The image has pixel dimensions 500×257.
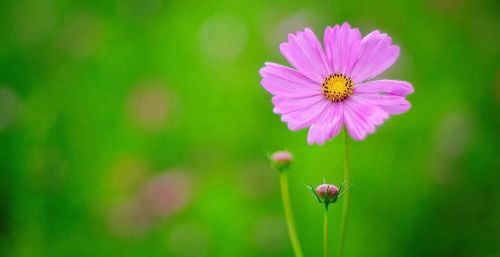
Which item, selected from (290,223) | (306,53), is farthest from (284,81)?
(290,223)

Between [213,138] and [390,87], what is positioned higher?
[213,138]

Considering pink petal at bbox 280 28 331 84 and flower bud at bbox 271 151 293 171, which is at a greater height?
pink petal at bbox 280 28 331 84

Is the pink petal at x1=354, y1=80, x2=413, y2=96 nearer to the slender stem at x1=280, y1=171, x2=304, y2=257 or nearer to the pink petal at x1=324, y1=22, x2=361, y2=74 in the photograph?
the pink petal at x1=324, y1=22, x2=361, y2=74

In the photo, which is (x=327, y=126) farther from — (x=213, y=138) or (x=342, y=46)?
(x=213, y=138)

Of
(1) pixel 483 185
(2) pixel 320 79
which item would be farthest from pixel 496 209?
(2) pixel 320 79

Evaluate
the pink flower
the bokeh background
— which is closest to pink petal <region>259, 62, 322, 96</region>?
the pink flower

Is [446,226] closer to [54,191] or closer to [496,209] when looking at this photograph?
[496,209]

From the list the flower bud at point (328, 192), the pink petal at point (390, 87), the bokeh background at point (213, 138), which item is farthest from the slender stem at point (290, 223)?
the bokeh background at point (213, 138)
